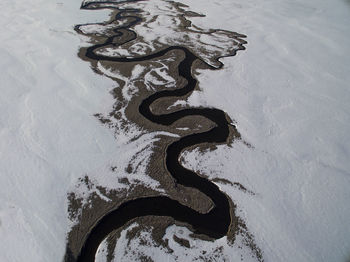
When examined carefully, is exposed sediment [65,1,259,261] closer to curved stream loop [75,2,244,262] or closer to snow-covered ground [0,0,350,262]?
curved stream loop [75,2,244,262]

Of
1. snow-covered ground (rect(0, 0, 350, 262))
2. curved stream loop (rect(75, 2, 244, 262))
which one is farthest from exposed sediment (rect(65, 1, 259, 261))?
snow-covered ground (rect(0, 0, 350, 262))

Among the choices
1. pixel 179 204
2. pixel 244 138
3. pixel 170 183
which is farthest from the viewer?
Result: pixel 244 138

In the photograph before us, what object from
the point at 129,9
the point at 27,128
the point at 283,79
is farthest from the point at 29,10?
the point at 283,79

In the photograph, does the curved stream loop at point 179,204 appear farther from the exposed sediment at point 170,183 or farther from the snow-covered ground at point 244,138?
the snow-covered ground at point 244,138

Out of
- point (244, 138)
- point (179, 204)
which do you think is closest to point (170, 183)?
point (179, 204)

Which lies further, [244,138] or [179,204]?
[244,138]

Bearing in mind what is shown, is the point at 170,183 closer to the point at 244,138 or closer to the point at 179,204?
the point at 179,204

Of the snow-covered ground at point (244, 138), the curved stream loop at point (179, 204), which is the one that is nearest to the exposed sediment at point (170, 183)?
the curved stream loop at point (179, 204)

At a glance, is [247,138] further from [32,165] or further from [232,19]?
[232,19]
